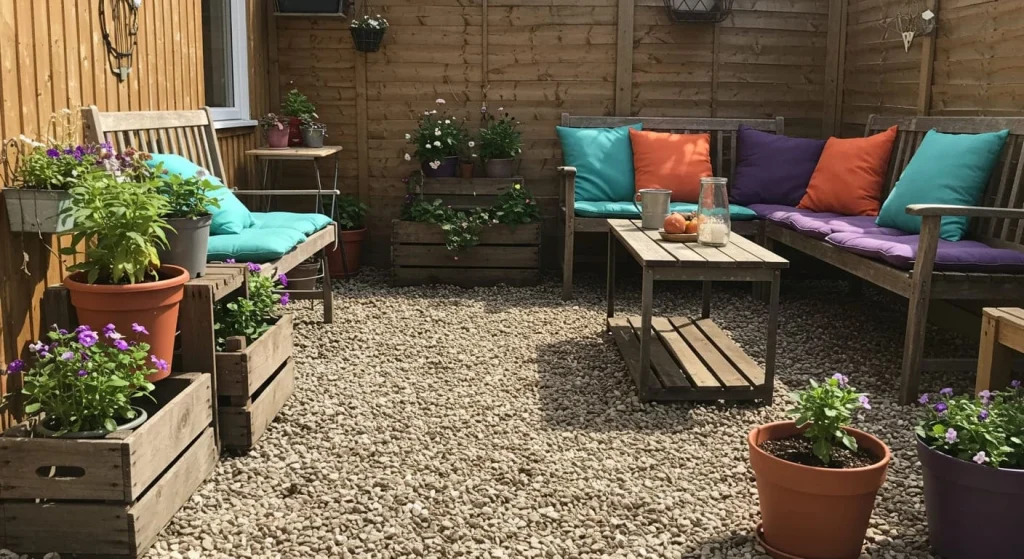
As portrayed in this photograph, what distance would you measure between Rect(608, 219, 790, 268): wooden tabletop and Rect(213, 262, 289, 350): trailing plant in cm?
132

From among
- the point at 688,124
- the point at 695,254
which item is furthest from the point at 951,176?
the point at 688,124

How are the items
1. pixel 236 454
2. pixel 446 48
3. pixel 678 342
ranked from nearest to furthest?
pixel 236 454 → pixel 678 342 → pixel 446 48

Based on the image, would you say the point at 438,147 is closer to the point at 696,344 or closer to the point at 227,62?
the point at 227,62

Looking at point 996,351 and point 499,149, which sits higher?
point 499,149

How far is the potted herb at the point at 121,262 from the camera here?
2.41 metres

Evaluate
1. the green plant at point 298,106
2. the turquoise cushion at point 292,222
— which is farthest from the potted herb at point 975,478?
the green plant at point 298,106

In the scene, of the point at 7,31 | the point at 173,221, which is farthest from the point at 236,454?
the point at 7,31

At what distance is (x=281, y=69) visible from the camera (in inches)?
236

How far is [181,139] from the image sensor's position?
4.02 m

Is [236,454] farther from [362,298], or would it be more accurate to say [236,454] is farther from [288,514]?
[362,298]

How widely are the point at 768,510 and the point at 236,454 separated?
1.61m

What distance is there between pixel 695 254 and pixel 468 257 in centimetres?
231

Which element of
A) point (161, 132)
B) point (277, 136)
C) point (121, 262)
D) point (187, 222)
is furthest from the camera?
point (277, 136)

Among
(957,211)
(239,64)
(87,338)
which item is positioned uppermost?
(239,64)
